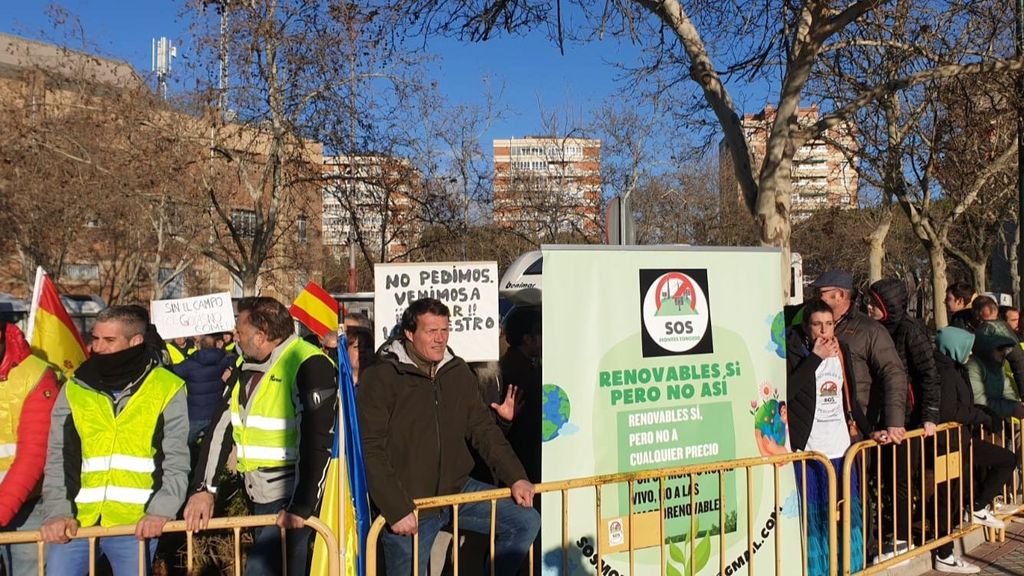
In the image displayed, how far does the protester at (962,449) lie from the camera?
Answer: 6199mm

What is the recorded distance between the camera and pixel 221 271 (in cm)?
3769

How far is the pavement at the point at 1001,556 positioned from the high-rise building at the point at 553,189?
A: 61.9 ft

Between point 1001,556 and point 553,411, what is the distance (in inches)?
157

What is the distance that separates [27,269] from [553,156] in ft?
51.6

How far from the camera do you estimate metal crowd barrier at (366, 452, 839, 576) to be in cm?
419

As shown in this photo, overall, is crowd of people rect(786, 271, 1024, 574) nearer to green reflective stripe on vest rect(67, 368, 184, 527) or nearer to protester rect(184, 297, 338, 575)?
protester rect(184, 297, 338, 575)

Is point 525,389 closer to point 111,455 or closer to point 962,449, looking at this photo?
point 111,455

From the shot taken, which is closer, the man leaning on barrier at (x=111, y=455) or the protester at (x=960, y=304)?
the man leaning on barrier at (x=111, y=455)

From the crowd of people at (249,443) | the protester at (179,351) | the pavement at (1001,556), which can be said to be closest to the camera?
the crowd of people at (249,443)

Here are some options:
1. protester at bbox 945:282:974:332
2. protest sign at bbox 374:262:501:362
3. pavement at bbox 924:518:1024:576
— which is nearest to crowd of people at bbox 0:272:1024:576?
protest sign at bbox 374:262:501:362

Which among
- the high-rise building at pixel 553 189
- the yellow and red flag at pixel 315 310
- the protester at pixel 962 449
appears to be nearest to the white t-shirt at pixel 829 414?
the protester at pixel 962 449

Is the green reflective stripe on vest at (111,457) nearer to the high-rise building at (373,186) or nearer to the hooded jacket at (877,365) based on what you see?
the hooded jacket at (877,365)

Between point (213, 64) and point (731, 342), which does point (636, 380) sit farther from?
point (213, 64)

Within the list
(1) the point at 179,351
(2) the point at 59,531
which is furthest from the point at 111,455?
(1) the point at 179,351
